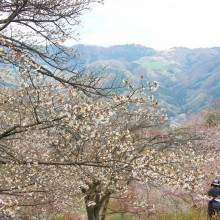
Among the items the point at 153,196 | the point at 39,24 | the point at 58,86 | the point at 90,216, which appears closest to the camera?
the point at 58,86

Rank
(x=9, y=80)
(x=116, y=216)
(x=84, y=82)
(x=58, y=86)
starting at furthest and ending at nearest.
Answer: (x=116, y=216), (x=9, y=80), (x=84, y=82), (x=58, y=86)

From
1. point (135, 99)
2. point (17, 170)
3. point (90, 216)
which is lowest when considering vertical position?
point (90, 216)

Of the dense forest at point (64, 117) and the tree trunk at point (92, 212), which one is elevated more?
the dense forest at point (64, 117)

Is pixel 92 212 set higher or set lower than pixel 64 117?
lower

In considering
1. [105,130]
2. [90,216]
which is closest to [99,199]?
[90,216]

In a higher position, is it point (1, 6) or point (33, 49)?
point (1, 6)

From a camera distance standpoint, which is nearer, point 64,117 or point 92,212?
point 64,117

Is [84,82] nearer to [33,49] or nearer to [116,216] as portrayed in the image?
[33,49]

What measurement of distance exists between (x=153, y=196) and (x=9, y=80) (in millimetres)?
12404

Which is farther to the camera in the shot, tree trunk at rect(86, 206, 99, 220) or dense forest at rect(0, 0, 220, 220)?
tree trunk at rect(86, 206, 99, 220)

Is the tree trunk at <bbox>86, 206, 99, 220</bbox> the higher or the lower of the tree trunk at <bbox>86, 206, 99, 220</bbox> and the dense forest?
the lower

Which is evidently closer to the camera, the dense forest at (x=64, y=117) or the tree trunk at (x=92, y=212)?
the dense forest at (x=64, y=117)

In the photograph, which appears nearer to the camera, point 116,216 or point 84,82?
point 84,82

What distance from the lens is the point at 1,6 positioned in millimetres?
6457
